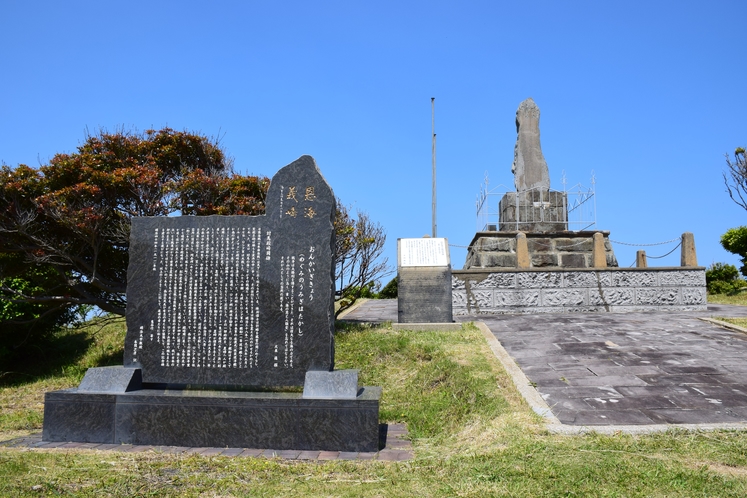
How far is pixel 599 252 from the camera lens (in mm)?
14688

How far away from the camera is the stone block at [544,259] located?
1540 centimetres

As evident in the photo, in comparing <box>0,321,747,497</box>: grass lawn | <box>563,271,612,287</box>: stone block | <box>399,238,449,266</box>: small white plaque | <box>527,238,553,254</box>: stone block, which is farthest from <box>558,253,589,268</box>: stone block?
<box>0,321,747,497</box>: grass lawn

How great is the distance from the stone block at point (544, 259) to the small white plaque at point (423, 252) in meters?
5.73

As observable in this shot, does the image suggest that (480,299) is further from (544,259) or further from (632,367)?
(632,367)

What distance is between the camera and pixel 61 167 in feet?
30.0

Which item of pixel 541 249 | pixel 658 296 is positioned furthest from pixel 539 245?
pixel 658 296

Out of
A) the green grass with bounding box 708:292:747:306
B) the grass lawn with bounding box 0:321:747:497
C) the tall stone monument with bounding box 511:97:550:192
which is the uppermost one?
the tall stone monument with bounding box 511:97:550:192

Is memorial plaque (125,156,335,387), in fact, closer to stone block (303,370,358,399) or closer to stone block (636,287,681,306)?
stone block (303,370,358,399)

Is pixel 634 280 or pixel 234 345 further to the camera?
pixel 634 280

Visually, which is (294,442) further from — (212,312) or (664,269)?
(664,269)

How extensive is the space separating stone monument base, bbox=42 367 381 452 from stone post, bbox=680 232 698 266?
36.0 feet

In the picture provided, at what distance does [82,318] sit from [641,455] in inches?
425

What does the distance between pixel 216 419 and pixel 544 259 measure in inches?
476

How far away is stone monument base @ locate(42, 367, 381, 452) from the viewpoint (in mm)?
4957
